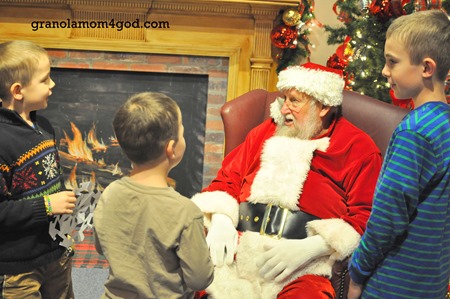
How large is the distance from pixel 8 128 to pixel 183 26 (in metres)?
2.28

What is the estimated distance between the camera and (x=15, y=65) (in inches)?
82.5

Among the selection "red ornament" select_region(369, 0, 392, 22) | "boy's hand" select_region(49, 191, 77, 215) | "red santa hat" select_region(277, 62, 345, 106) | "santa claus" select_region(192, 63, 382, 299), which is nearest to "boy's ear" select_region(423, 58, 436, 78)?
"santa claus" select_region(192, 63, 382, 299)

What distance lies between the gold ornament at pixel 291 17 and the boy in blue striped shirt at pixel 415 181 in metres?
2.28

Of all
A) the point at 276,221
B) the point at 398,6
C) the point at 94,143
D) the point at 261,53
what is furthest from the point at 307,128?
the point at 94,143

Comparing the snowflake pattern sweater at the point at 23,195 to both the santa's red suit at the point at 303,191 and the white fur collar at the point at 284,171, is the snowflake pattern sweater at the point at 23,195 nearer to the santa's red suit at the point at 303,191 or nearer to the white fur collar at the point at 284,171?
the santa's red suit at the point at 303,191

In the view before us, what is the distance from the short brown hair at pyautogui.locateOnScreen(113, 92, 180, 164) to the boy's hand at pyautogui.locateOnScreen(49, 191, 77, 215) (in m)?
0.52

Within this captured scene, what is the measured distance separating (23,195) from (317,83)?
4.59ft

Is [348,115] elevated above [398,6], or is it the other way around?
[398,6]

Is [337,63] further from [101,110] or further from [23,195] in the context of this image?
[23,195]

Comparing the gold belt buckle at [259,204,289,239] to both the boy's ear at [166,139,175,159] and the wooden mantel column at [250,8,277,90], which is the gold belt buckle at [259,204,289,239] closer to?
the boy's ear at [166,139,175,159]

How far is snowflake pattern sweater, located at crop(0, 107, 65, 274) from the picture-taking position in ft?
6.56

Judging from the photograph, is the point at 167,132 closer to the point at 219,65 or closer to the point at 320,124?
the point at 320,124

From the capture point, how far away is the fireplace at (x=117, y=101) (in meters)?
4.22

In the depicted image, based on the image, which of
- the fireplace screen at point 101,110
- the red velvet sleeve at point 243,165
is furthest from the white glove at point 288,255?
the fireplace screen at point 101,110
